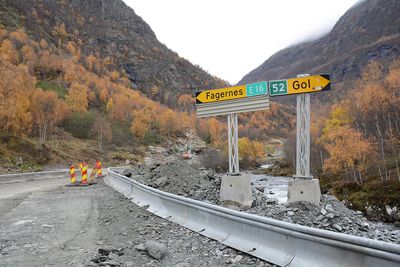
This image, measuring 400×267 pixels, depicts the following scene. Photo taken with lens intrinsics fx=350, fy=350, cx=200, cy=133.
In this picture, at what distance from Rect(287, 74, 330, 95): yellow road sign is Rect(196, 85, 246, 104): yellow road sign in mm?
1534

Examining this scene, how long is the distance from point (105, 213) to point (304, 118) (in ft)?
22.0

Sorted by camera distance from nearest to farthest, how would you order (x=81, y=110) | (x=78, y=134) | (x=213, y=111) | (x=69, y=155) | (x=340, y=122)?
(x=213, y=111)
(x=69, y=155)
(x=340, y=122)
(x=78, y=134)
(x=81, y=110)

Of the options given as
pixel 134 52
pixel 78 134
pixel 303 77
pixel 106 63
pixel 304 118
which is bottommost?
pixel 304 118

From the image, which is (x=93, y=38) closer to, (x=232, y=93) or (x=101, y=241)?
(x=232, y=93)

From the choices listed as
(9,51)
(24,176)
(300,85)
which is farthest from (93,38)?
(300,85)

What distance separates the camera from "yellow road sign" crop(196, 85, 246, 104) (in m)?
11.6

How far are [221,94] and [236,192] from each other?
3.35m

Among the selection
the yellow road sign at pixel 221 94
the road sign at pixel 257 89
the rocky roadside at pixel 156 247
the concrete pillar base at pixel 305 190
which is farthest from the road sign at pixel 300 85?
the rocky roadside at pixel 156 247

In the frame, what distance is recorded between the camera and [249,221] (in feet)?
16.9

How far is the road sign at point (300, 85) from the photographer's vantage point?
34.6ft

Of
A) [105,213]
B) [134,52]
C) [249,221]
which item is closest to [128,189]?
[105,213]

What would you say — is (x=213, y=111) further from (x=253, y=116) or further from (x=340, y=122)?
(x=253, y=116)

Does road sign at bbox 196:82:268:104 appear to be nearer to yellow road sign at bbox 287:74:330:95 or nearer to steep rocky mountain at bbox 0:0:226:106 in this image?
yellow road sign at bbox 287:74:330:95

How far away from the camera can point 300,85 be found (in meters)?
10.9
